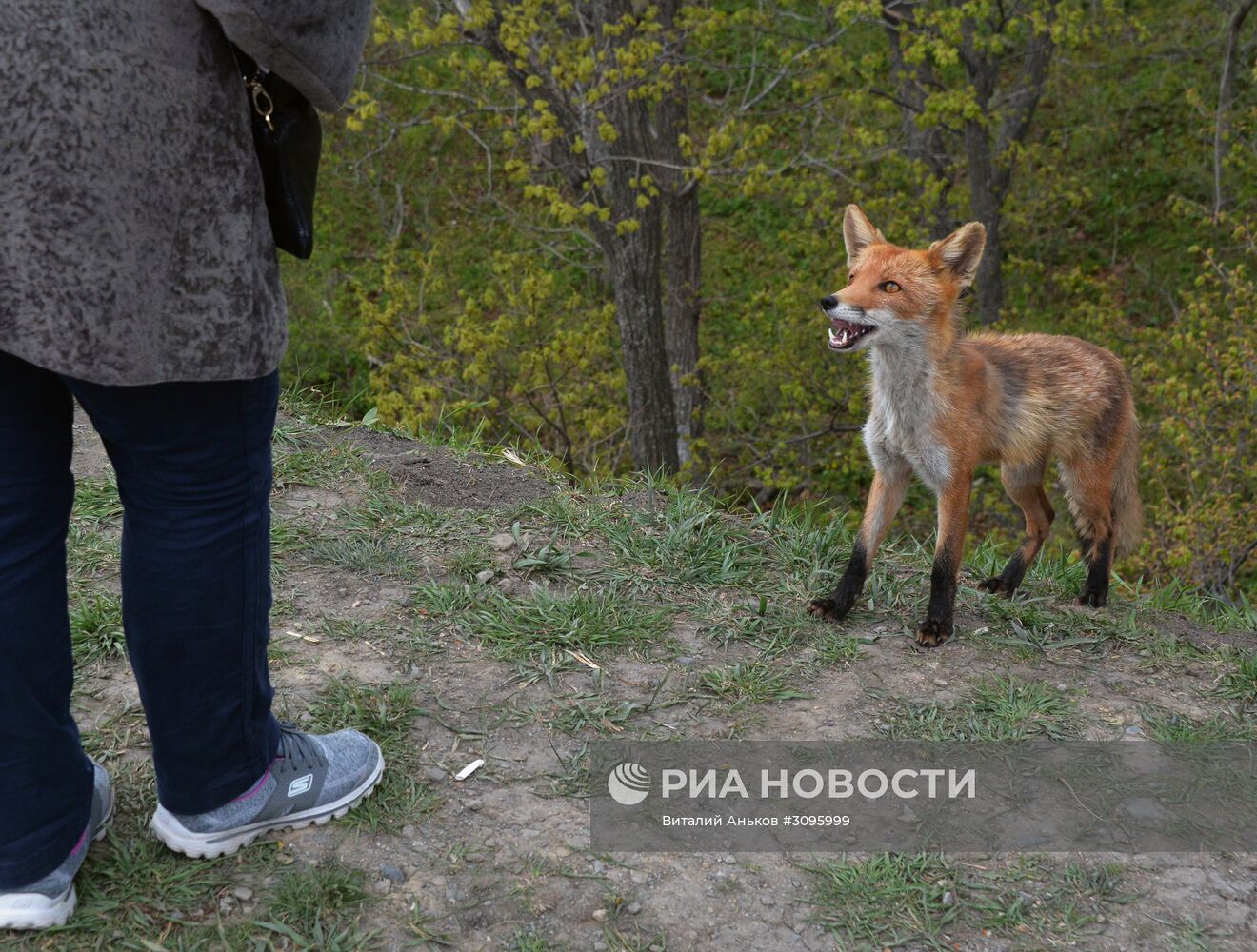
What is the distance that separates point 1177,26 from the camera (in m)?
12.5

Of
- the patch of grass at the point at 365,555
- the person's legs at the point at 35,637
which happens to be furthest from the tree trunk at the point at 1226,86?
the person's legs at the point at 35,637

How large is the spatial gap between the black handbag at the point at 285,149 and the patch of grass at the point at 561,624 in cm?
168

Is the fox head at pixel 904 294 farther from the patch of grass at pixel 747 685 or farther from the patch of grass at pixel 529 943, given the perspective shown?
the patch of grass at pixel 529 943

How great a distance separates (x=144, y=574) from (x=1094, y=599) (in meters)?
3.53

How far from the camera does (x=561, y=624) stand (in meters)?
3.61

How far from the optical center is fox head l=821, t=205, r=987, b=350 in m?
3.71

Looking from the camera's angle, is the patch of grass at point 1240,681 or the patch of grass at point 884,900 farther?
the patch of grass at point 1240,681

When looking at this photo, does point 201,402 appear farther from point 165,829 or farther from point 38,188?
point 165,829

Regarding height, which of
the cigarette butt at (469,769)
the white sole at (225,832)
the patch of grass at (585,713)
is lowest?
the cigarette butt at (469,769)

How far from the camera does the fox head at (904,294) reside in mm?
3715

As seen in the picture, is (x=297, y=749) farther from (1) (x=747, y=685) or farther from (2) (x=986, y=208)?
(2) (x=986, y=208)

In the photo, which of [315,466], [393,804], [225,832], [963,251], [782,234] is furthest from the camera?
[782,234]

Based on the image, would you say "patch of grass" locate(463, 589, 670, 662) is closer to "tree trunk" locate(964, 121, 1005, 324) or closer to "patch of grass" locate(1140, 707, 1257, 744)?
"patch of grass" locate(1140, 707, 1257, 744)

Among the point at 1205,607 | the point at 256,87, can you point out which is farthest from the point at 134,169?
the point at 1205,607
